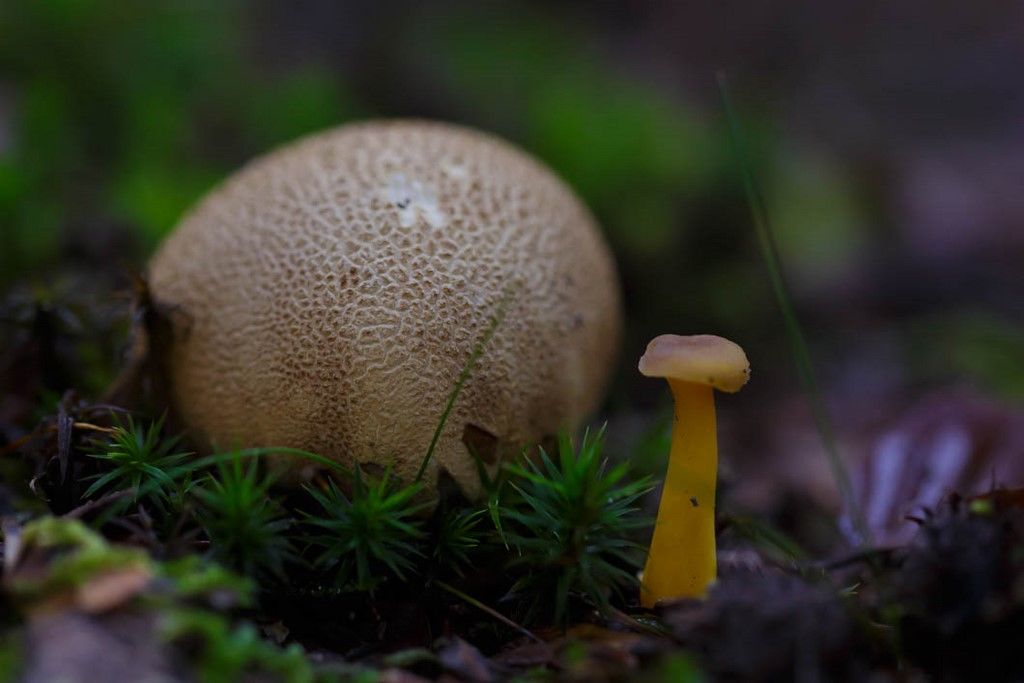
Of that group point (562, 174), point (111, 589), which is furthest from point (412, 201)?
point (562, 174)

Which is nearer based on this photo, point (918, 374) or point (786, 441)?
point (786, 441)

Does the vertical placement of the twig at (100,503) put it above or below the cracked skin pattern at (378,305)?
below

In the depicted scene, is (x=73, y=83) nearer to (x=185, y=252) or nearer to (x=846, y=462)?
(x=185, y=252)

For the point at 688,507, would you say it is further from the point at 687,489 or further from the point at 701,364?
the point at 701,364

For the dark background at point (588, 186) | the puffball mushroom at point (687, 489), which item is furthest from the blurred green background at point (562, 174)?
the puffball mushroom at point (687, 489)

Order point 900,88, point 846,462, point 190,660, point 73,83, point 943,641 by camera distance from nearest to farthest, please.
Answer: point 190,660, point 943,641, point 846,462, point 73,83, point 900,88

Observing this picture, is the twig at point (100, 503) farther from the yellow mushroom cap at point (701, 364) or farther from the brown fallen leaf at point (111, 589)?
the yellow mushroom cap at point (701, 364)

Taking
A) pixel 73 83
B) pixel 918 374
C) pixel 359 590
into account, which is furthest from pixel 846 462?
pixel 73 83
